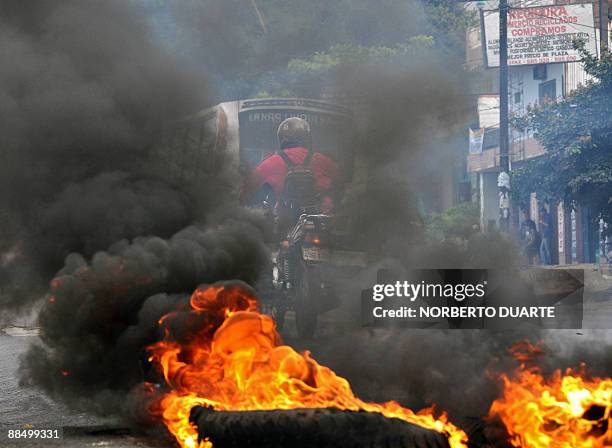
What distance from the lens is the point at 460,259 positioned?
1116 centimetres

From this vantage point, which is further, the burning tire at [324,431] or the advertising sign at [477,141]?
the advertising sign at [477,141]

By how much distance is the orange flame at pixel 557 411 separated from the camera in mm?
6602

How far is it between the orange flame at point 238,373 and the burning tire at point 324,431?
18cm

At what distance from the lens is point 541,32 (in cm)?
2889

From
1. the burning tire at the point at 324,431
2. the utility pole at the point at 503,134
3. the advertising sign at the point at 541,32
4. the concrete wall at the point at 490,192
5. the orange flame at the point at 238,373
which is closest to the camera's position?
the burning tire at the point at 324,431

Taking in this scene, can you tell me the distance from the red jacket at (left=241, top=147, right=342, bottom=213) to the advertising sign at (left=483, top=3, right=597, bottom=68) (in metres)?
15.1

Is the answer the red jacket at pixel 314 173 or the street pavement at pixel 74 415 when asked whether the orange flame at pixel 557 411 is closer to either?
the street pavement at pixel 74 415

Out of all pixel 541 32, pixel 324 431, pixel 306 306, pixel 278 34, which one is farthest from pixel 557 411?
pixel 541 32

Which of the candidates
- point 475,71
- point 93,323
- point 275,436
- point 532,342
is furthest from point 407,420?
point 475,71

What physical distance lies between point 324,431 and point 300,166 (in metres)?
7.03

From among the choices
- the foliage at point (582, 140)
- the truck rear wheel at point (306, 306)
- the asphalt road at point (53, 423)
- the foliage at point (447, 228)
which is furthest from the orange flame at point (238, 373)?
the foliage at point (582, 140)

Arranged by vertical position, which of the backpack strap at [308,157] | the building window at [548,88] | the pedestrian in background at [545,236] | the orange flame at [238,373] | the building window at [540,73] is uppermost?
the building window at [540,73]

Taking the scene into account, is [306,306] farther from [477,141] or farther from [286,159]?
[477,141]

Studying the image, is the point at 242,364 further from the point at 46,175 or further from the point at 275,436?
the point at 46,175
